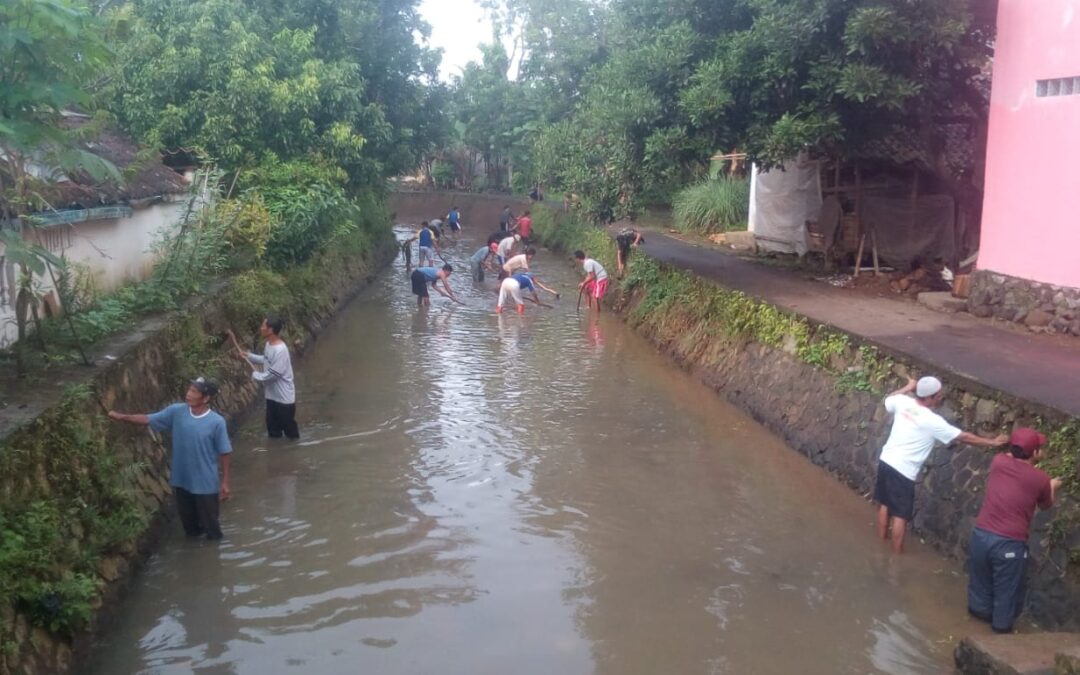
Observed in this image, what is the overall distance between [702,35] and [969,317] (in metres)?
6.35

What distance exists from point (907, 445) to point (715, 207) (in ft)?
60.7

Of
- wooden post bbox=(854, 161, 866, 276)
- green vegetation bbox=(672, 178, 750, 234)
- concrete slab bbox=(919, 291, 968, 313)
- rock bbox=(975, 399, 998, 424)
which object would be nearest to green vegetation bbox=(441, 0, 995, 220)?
wooden post bbox=(854, 161, 866, 276)

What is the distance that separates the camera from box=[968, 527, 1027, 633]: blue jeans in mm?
6270

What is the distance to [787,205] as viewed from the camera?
19641mm

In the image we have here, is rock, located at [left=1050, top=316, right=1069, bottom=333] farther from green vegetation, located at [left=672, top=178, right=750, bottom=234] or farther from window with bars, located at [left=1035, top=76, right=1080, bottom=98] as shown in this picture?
green vegetation, located at [left=672, top=178, right=750, bottom=234]

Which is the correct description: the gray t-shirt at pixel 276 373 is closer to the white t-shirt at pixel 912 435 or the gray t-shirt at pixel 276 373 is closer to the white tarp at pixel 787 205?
the white t-shirt at pixel 912 435

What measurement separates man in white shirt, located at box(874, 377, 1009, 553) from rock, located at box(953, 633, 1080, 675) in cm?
190

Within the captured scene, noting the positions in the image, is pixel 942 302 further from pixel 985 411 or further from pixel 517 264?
pixel 517 264

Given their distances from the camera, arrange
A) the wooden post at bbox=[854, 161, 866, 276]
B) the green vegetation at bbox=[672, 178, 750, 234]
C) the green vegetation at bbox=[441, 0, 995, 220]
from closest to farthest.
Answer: the green vegetation at bbox=[441, 0, 995, 220]
the wooden post at bbox=[854, 161, 866, 276]
the green vegetation at bbox=[672, 178, 750, 234]

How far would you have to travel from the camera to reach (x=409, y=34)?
26.9 m

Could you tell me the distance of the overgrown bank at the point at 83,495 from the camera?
556 cm

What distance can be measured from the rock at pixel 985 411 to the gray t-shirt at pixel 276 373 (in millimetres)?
6729

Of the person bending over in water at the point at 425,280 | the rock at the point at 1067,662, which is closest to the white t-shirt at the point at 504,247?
the person bending over in water at the point at 425,280

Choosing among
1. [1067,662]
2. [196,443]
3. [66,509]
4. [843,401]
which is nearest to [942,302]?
[843,401]
